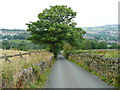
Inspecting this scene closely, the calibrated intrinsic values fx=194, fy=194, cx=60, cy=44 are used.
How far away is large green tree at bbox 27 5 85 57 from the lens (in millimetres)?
46156

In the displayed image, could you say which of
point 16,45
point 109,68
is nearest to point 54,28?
point 16,45

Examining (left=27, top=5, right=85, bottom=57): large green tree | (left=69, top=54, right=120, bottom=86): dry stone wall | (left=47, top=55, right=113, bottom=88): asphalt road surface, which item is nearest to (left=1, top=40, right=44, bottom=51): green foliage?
(left=47, top=55, right=113, bottom=88): asphalt road surface

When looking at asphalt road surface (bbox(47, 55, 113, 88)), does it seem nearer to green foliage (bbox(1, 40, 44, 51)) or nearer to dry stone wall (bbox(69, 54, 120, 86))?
dry stone wall (bbox(69, 54, 120, 86))

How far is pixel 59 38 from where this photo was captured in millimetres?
47469

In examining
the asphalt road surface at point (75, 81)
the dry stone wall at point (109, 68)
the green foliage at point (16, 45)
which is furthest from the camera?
the green foliage at point (16, 45)

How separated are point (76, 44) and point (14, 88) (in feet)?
149

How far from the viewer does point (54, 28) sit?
1768 inches

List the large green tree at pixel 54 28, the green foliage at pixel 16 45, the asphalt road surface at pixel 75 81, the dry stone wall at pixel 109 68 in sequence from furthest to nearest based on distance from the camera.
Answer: the large green tree at pixel 54 28 < the green foliage at pixel 16 45 < the dry stone wall at pixel 109 68 < the asphalt road surface at pixel 75 81

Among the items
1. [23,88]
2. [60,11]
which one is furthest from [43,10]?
[23,88]

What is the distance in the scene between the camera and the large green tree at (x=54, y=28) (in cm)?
4616

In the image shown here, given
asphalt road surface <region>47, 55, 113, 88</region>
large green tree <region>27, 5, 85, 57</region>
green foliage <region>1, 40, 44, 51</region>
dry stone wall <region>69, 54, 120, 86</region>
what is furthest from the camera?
large green tree <region>27, 5, 85, 57</region>

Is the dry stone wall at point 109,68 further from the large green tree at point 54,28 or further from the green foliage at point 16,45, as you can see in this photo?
the large green tree at point 54,28

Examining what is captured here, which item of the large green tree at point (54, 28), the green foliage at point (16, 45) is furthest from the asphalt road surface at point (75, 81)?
the large green tree at point (54, 28)

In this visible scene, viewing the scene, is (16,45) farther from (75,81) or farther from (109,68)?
(109,68)
